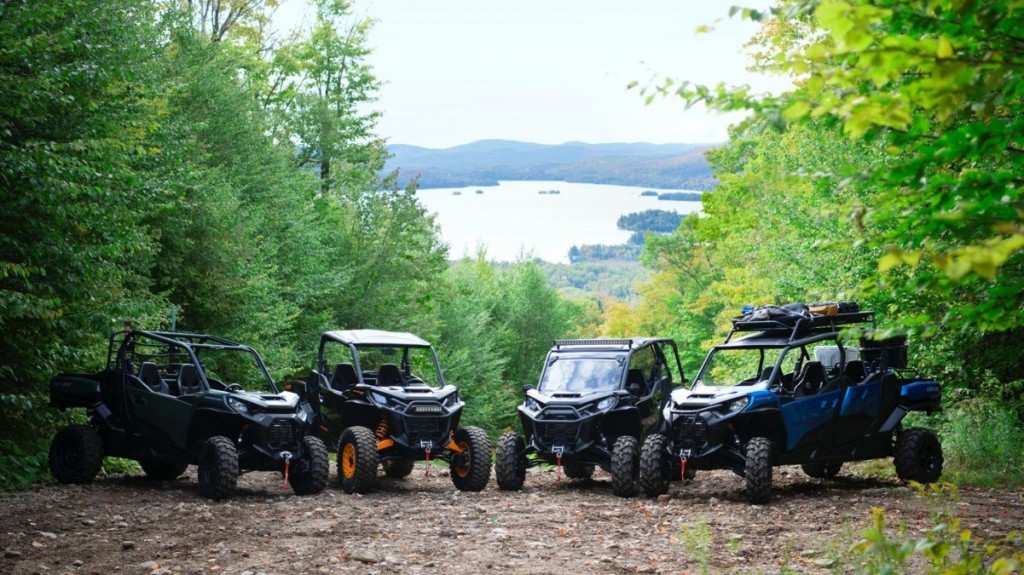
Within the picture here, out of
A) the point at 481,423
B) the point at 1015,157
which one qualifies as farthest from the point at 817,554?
the point at 481,423

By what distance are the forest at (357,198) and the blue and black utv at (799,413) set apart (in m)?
1.06

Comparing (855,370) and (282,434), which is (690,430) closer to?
(855,370)

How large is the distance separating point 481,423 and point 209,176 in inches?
964

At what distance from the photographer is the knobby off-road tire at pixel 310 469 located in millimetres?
13984

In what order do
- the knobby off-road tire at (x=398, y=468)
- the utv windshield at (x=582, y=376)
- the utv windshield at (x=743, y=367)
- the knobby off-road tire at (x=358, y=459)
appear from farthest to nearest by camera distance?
the knobby off-road tire at (x=398, y=468), the utv windshield at (x=582, y=376), the utv windshield at (x=743, y=367), the knobby off-road tire at (x=358, y=459)

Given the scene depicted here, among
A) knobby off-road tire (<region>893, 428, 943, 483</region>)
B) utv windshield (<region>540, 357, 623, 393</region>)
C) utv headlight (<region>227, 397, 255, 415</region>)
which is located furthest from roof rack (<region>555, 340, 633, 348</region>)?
utv headlight (<region>227, 397, 255, 415</region>)

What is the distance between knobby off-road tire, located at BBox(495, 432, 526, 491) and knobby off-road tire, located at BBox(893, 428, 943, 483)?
530 centimetres

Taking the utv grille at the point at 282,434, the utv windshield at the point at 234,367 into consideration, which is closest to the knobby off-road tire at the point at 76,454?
the utv grille at the point at 282,434

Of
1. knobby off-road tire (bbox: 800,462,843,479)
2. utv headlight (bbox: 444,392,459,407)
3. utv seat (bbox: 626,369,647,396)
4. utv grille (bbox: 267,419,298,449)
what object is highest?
utv seat (bbox: 626,369,647,396)

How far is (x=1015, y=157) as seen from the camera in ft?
18.5

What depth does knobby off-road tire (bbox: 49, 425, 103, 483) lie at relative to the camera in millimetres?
14164

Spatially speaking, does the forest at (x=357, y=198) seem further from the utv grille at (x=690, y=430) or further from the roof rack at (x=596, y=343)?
the roof rack at (x=596, y=343)

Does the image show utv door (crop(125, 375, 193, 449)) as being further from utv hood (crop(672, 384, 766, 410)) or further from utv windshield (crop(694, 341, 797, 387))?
utv windshield (crop(694, 341, 797, 387))

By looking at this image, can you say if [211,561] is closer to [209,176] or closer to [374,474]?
[374,474]
